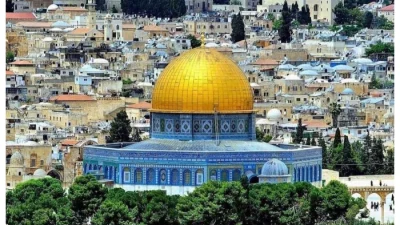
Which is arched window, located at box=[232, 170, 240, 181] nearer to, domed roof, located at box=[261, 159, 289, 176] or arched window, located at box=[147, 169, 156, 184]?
domed roof, located at box=[261, 159, 289, 176]

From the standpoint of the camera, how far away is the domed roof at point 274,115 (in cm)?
8431

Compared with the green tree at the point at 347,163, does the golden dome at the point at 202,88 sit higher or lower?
higher

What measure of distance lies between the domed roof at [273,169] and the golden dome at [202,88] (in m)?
1.71

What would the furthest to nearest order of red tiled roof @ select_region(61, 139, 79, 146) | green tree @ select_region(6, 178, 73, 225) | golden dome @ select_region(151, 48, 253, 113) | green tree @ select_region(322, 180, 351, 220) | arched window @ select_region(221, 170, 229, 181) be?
1. red tiled roof @ select_region(61, 139, 79, 146)
2. golden dome @ select_region(151, 48, 253, 113)
3. arched window @ select_region(221, 170, 229, 181)
4. green tree @ select_region(322, 180, 351, 220)
5. green tree @ select_region(6, 178, 73, 225)

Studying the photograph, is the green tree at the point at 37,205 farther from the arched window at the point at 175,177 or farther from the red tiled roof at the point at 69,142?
the red tiled roof at the point at 69,142

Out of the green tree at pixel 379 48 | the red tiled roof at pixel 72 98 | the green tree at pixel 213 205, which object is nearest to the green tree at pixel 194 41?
the green tree at pixel 379 48

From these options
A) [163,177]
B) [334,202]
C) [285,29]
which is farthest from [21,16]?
[334,202]

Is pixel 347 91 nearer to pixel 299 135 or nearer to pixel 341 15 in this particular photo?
pixel 299 135

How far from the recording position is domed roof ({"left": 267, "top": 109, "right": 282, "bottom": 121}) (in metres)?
84.3

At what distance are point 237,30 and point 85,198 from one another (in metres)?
67.9

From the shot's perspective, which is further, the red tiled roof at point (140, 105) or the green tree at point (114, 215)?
the red tiled roof at point (140, 105)

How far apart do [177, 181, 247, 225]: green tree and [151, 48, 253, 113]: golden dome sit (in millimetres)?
3840

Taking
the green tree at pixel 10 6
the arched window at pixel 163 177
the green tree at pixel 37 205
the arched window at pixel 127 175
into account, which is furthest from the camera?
the green tree at pixel 10 6

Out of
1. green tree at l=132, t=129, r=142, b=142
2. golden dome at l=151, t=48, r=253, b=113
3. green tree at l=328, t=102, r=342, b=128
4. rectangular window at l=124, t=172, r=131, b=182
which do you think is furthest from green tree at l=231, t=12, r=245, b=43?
rectangular window at l=124, t=172, r=131, b=182
